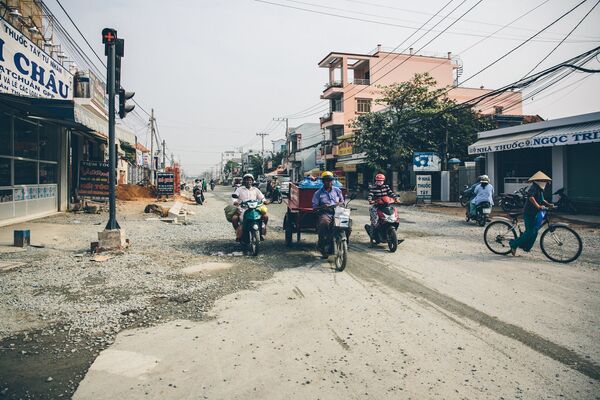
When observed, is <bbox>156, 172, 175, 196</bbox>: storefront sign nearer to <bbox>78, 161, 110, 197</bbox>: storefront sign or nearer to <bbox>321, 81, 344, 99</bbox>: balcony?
<bbox>78, 161, 110, 197</bbox>: storefront sign

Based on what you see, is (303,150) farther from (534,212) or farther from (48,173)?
(534,212)

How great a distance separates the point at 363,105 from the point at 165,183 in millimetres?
27378

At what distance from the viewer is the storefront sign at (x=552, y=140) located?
15.8 meters

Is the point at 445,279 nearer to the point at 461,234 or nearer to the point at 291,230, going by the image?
the point at 291,230

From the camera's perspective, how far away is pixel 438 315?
186 inches

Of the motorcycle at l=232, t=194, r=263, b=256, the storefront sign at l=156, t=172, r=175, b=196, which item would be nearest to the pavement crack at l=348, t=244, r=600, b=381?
the motorcycle at l=232, t=194, r=263, b=256

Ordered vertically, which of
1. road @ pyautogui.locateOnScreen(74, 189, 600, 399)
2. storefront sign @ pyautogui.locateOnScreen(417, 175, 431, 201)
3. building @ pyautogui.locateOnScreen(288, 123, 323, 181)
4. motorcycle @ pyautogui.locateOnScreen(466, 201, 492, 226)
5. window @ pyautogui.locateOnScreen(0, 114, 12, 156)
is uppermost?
building @ pyautogui.locateOnScreen(288, 123, 323, 181)

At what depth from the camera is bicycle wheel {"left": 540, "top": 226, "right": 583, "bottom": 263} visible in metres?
7.61

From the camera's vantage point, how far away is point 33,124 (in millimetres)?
13500

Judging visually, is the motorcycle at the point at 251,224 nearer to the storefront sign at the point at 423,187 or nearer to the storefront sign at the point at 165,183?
the storefront sign at the point at 423,187

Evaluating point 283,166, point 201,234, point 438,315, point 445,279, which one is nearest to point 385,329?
point 438,315

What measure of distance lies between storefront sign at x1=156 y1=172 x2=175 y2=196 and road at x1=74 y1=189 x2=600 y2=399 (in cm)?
2279

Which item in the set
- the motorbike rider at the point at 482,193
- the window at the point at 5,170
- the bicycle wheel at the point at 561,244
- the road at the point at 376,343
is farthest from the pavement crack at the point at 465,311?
the window at the point at 5,170

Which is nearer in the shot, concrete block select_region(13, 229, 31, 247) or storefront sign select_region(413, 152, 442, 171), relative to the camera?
concrete block select_region(13, 229, 31, 247)
